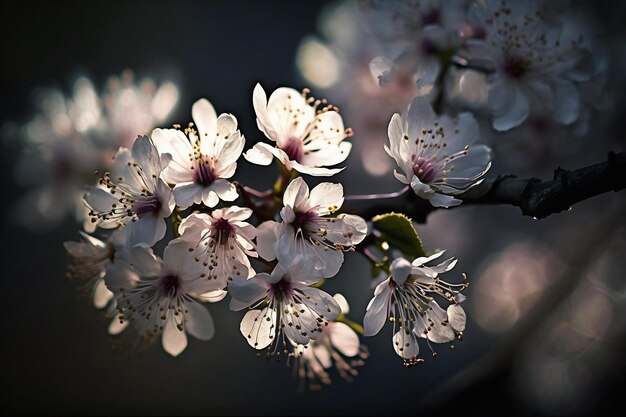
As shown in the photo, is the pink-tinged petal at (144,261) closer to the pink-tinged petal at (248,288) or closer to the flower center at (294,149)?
the pink-tinged petal at (248,288)

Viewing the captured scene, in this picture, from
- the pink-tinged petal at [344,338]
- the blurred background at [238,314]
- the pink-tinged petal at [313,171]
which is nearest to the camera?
the pink-tinged petal at [313,171]

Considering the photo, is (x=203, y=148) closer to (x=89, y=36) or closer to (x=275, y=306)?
(x=275, y=306)

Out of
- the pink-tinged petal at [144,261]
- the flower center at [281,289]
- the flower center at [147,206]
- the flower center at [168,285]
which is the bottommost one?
the flower center at [168,285]

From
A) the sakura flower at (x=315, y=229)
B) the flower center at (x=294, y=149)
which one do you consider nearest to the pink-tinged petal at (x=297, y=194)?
the sakura flower at (x=315, y=229)

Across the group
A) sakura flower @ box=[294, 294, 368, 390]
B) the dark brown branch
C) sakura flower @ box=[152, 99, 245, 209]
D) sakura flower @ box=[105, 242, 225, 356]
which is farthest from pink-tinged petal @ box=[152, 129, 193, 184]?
the dark brown branch

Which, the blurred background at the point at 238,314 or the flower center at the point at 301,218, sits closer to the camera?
the flower center at the point at 301,218

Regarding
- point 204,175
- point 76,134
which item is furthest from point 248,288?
point 76,134

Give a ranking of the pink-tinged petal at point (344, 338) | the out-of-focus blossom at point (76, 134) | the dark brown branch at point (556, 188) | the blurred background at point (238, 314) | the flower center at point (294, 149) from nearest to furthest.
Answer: the dark brown branch at point (556, 188) < the flower center at point (294, 149) < the pink-tinged petal at point (344, 338) < the out-of-focus blossom at point (76, 134) < the blurred background at point (238, 314)
